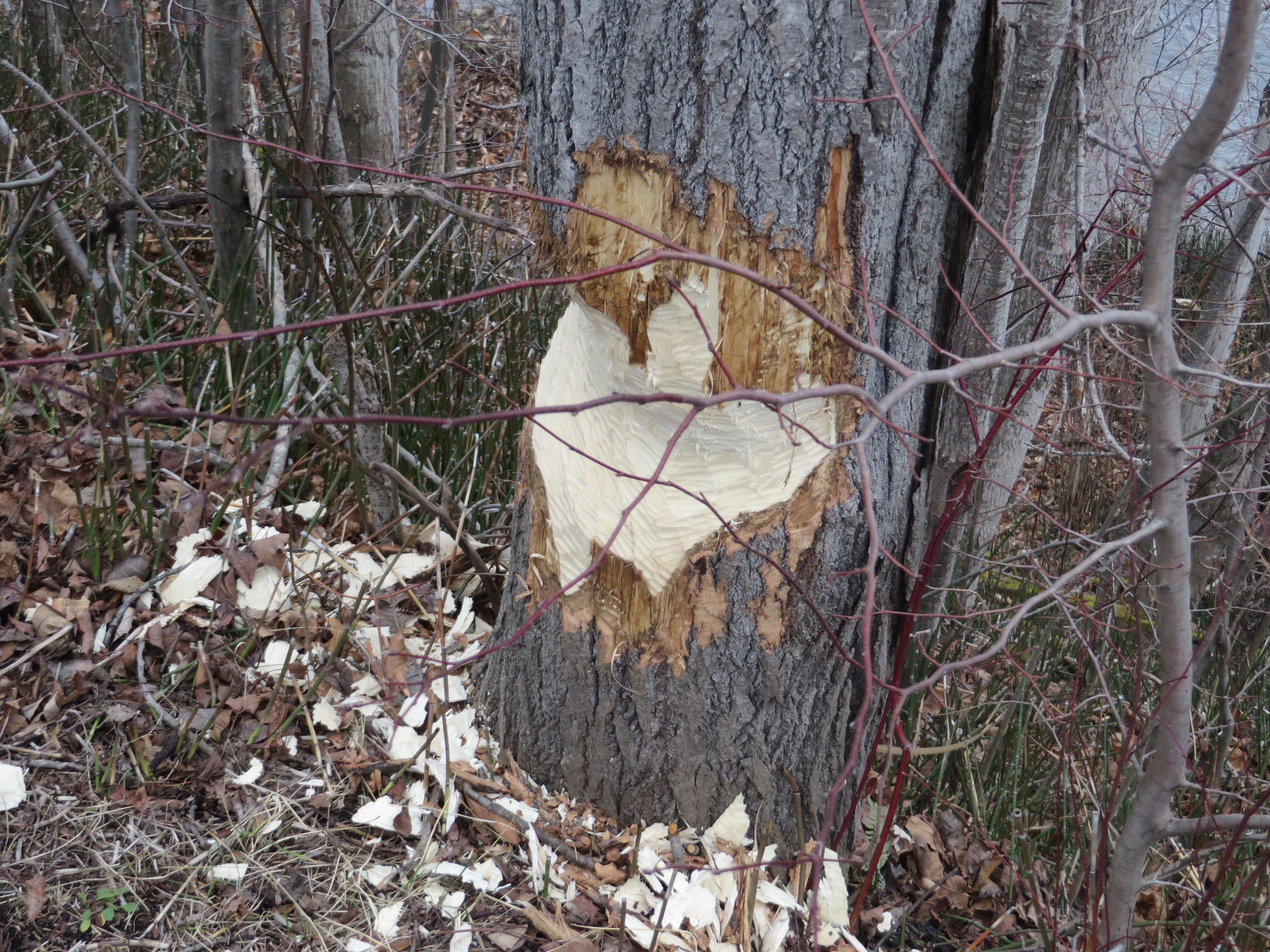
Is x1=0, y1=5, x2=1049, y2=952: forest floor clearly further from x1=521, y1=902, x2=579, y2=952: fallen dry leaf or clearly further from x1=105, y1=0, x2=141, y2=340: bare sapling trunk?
x1=105, y1=0, x2=141, y2=340: bare sapling trunk

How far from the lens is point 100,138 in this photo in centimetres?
403

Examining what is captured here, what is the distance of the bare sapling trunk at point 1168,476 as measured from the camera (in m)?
0.95

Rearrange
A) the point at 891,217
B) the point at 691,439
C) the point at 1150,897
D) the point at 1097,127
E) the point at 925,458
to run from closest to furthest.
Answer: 1. the point at 891,217
2. the point at 691,439
3. the point at 925,458
4. the point at 1150,897
5. the point at 1097,127

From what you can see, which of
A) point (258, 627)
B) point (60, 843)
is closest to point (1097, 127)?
point (258, 627)

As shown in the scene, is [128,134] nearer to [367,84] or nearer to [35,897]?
[367,84]

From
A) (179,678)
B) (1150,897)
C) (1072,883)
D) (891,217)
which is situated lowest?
(1150,897)

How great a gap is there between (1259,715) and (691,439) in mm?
2590

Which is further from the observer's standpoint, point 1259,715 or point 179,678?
point 1259,715

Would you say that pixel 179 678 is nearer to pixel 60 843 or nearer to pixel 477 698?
pixel 60 843

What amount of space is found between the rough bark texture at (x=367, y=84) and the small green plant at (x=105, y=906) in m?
3.92

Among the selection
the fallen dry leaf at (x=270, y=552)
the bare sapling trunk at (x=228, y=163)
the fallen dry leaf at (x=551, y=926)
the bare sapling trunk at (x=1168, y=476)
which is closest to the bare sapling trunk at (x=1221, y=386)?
the bare sapling trunk at (x=1168, y=476)

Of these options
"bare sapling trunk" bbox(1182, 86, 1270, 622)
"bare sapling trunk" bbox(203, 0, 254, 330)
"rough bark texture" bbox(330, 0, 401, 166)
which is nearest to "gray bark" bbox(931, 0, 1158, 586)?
"bare sapling trunk" bbox(1182, 86, 1270, 622)

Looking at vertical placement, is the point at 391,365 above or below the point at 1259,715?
above

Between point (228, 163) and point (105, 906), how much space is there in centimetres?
214
